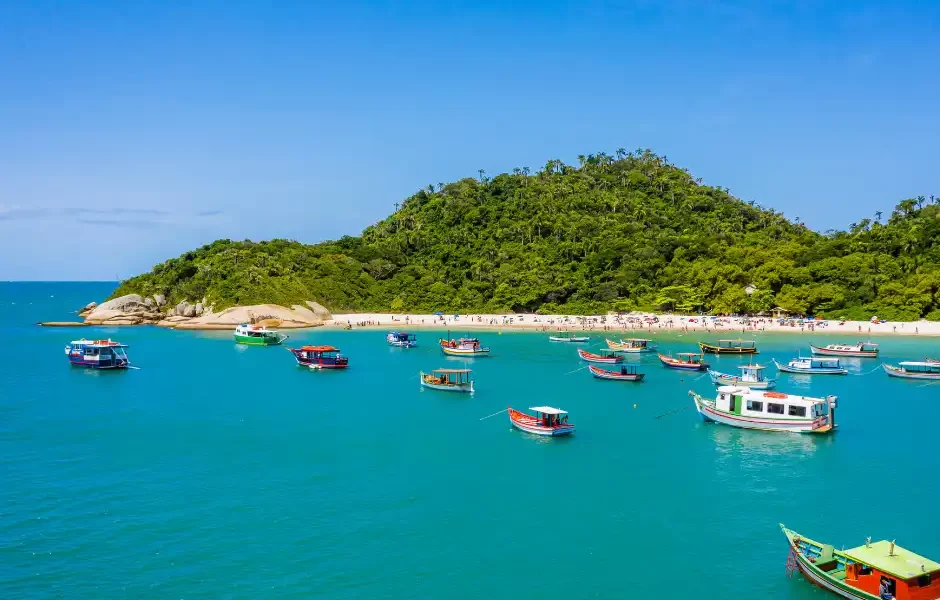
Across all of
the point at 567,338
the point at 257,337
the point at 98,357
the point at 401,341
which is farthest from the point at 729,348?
the point at 98,357

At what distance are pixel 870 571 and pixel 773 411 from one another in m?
21.9

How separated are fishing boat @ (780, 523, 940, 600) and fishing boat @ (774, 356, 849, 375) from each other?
1721 inches

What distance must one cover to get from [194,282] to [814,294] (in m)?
102

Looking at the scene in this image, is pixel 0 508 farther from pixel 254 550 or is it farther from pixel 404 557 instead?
pixel 404 557

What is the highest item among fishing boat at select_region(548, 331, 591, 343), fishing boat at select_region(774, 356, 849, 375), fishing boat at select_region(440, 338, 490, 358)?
fishing boat at select_region(548, 331, 591, 343)

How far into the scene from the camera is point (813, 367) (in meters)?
63.8

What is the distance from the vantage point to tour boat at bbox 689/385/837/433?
4091 cm

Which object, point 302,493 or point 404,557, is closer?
point 404,557

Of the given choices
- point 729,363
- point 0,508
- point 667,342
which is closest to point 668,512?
point 0,508

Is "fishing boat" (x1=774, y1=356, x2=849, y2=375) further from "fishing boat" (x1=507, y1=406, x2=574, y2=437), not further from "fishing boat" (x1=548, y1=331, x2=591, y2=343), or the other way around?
"fishing boat" (x1=507, y1=406, x2=574, y2=437)

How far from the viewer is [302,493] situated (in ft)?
102

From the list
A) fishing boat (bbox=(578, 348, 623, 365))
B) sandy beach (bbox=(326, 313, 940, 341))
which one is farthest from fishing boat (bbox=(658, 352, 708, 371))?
sandy beach (bbox=(326, 313, 940, 341))

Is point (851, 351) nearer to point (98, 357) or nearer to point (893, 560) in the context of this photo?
point (893, 560)

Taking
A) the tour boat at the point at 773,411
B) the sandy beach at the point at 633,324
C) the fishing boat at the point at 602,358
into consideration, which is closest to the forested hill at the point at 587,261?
the sandy beach at the point at 633,324
